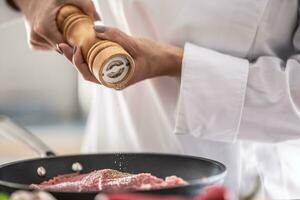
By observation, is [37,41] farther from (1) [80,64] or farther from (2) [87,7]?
(1) [80,64]

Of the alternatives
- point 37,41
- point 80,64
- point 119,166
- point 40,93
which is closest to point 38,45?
point 37,41

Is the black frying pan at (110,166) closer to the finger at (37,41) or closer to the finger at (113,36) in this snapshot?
the finger at (113,36)

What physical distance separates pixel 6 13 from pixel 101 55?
506mm

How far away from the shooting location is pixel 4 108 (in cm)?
255

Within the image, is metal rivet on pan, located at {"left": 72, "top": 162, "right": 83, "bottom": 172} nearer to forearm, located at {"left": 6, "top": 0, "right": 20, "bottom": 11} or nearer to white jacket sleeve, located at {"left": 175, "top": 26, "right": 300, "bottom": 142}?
white jacket sleeve, located at {"left": 175, "top": 26, "right": 300, "bottom": 142}

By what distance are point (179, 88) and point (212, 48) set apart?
9cm

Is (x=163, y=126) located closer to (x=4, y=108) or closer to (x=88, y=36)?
(x=88, y=36)

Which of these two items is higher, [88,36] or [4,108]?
[88,36]

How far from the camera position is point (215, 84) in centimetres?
99

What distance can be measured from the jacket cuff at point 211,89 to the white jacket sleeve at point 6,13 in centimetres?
41

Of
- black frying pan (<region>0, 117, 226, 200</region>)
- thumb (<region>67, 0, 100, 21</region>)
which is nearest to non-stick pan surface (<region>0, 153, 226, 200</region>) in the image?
black frying pan (<region>0, 117, 226, 200</region>)

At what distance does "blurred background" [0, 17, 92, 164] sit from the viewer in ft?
8.11

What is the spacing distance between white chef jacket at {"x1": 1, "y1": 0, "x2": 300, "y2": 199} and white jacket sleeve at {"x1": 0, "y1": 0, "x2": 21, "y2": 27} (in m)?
0.18

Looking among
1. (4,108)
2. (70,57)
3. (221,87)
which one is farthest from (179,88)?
(4,108)
